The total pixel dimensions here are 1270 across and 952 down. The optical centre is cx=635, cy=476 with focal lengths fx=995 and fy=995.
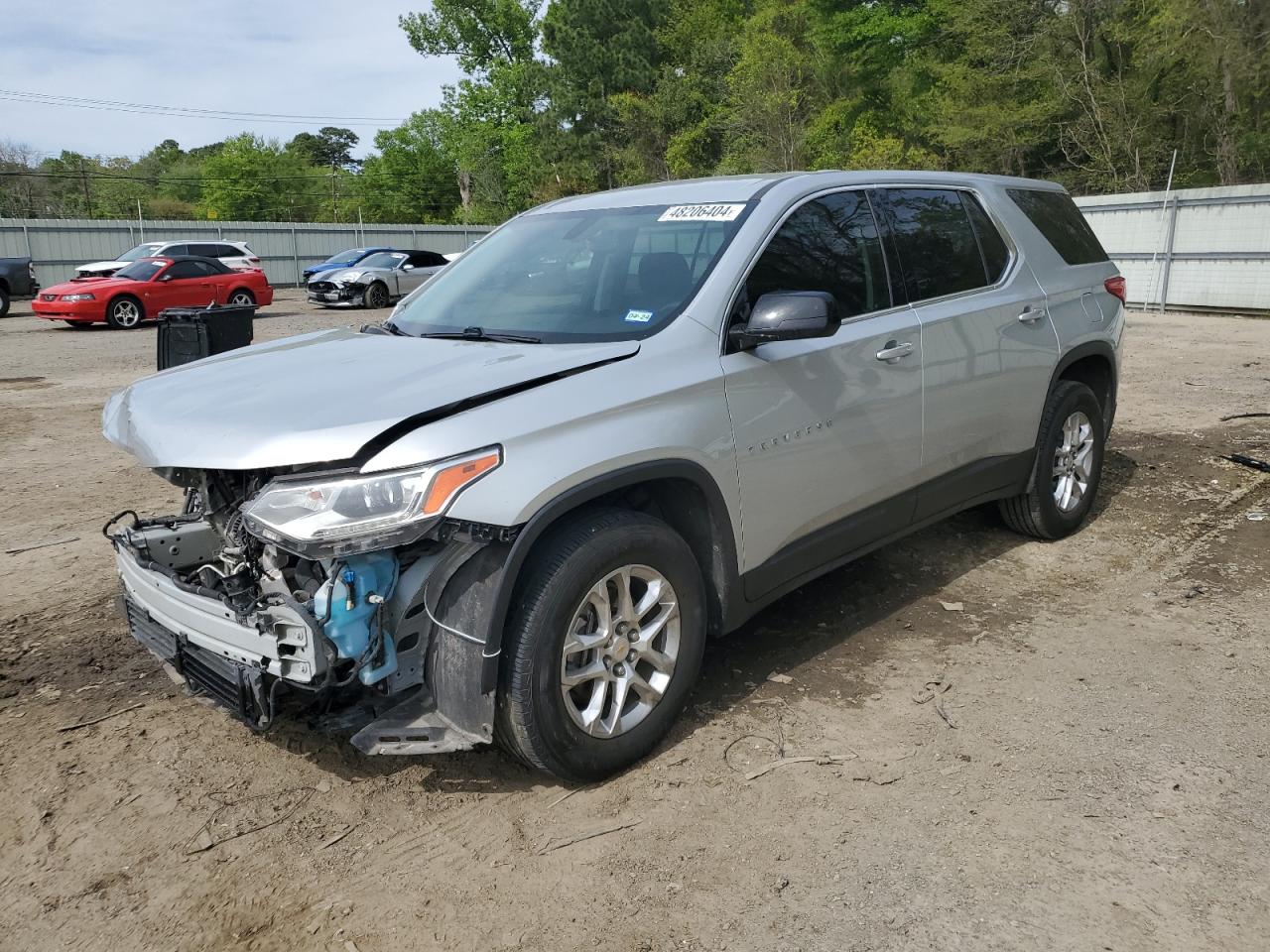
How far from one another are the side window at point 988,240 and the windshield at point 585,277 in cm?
160

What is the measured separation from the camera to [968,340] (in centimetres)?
441

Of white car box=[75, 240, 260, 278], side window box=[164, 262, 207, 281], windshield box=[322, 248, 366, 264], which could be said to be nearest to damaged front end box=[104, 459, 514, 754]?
side window box=[164, 262, 207, 281]

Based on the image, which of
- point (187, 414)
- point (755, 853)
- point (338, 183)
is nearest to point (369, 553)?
point (187, 414)

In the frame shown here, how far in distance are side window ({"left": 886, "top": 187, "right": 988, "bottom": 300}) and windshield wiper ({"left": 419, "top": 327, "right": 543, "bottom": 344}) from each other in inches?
67.0

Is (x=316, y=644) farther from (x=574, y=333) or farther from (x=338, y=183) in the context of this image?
(x=338, y=183)

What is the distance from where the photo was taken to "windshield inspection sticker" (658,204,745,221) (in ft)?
12.2

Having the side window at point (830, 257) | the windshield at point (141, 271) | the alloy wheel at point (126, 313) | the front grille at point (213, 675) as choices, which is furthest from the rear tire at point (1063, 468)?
the windshield at point (141, 271)

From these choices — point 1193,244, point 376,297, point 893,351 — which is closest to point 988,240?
point 893,351

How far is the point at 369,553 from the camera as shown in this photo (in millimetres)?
2746

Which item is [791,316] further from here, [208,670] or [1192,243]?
[1192,243]

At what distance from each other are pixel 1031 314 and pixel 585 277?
2.34 metres

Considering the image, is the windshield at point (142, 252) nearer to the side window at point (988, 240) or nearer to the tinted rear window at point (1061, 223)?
the tinted rear window at point (1061, 223)

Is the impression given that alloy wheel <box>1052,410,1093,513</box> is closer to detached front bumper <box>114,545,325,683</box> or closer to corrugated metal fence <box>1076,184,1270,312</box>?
detached front bumper <box>114,545,325,683</box>

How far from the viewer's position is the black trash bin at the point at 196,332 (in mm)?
5359
